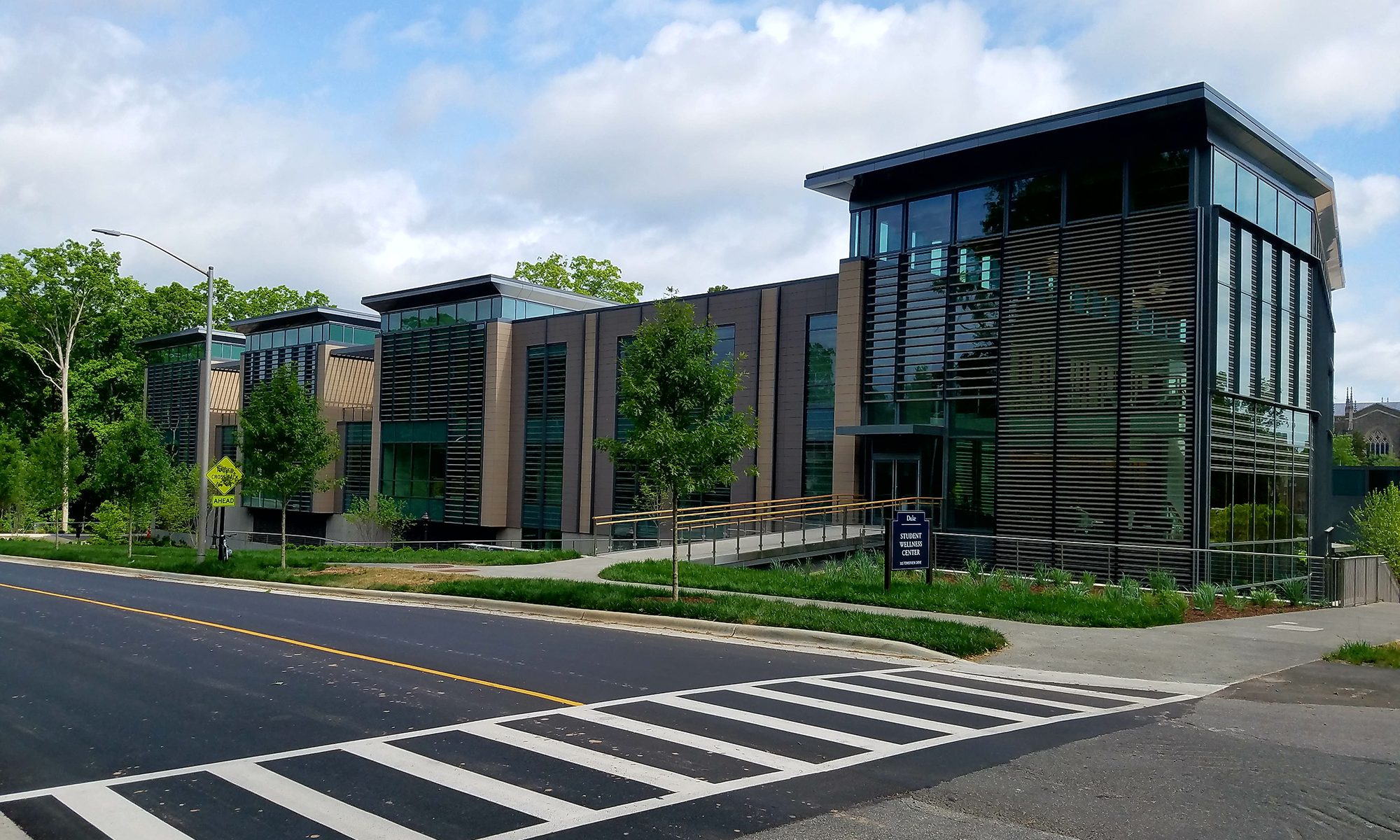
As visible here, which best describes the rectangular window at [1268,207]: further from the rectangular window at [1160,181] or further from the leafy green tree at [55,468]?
the leafy green tree at [55,468]

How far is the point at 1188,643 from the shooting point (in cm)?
1478

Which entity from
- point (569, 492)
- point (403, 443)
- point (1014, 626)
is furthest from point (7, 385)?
point (1014, 626)

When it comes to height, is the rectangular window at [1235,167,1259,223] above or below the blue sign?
above

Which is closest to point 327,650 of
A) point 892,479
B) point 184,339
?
point 892,479

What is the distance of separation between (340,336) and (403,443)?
10.5 meters

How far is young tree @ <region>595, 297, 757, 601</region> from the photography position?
17.8 meters

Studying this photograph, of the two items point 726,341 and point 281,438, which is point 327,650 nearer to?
point 281,438

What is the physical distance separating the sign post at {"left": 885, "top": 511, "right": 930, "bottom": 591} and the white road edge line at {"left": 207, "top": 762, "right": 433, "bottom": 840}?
41.4ft

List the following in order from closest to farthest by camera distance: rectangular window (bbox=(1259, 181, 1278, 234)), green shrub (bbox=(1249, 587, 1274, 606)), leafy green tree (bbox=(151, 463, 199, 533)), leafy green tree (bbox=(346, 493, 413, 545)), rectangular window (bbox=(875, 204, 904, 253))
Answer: green shrub (bbox=(1249, 587, 1274, 606)) → rectangular window (bbox=(1259, 181, 1278, 234)) → rectangular window (bbox=(875, 204, 904, 253)) → leafy green tree (bbox=(346, 493, 413, 545)) → leafy green tree (bbox=(151, 463, 199, 533))

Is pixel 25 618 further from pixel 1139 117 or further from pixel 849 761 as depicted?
pixel 1139 117

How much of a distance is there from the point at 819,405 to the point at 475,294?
701 inches

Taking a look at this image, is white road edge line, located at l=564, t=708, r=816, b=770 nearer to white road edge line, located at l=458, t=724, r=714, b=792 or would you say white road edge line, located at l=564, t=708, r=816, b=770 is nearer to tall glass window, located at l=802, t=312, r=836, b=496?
white road edge line, located at l=458, t=724, r=714, b=792

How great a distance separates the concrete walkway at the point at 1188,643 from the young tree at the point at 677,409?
2833 millimetres

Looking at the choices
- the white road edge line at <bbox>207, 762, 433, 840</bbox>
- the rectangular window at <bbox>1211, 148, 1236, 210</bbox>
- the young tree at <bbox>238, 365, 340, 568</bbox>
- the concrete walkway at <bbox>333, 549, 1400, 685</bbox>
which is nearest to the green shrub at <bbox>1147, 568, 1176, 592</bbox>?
the concrete walkway at <bbox>333, 549, 1400, 685</bbox>
